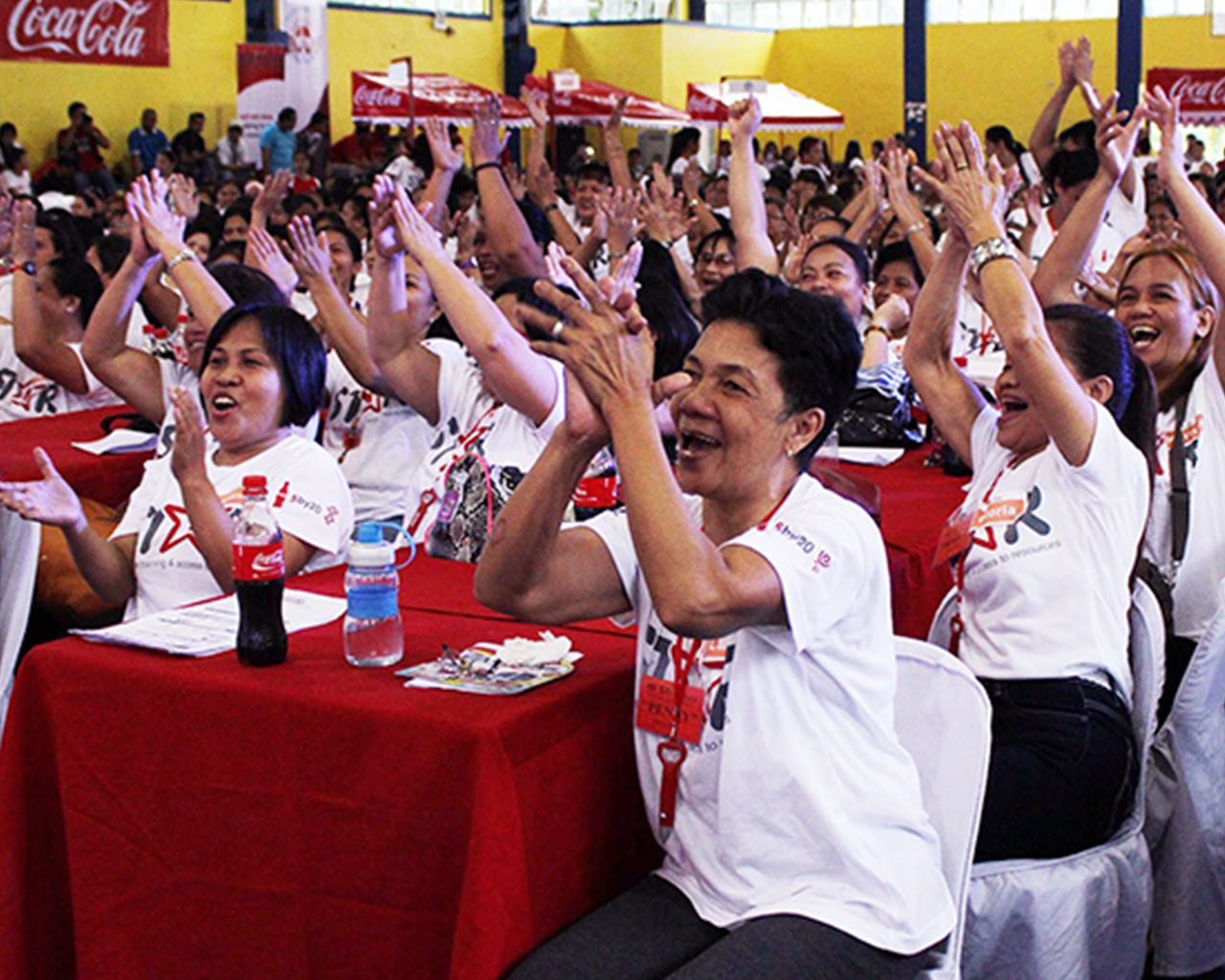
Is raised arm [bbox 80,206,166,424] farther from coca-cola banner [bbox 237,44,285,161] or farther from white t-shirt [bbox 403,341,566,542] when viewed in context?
coca-cola banner [bbox 237,44,285,161]

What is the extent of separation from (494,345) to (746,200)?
1887mm

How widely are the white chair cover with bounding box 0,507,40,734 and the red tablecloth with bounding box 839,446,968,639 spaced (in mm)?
1666

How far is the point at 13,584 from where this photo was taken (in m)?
3.06

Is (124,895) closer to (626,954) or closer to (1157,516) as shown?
(626,954)

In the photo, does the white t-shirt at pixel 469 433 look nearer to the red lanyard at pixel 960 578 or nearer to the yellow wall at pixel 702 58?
the red lanyard at pixel 960 578

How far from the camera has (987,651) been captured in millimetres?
2584

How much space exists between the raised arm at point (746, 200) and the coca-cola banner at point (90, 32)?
18.6 feet

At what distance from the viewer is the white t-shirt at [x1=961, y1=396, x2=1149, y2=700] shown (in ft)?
8.21

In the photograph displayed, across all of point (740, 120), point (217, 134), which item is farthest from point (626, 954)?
point (217, 134)

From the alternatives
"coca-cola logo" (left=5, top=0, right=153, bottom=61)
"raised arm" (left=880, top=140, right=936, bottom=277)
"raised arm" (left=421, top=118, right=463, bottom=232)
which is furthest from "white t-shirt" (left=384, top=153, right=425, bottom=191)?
"raised arm" (left=880, top=140, right=936, bottom=277)

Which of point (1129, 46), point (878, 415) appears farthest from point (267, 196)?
point (1129, 46)

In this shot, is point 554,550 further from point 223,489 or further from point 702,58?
point 702,58

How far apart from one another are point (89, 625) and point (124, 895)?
5.19 feet

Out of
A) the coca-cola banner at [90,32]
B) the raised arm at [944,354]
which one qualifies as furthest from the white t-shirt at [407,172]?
the raised arm at [944,354]
